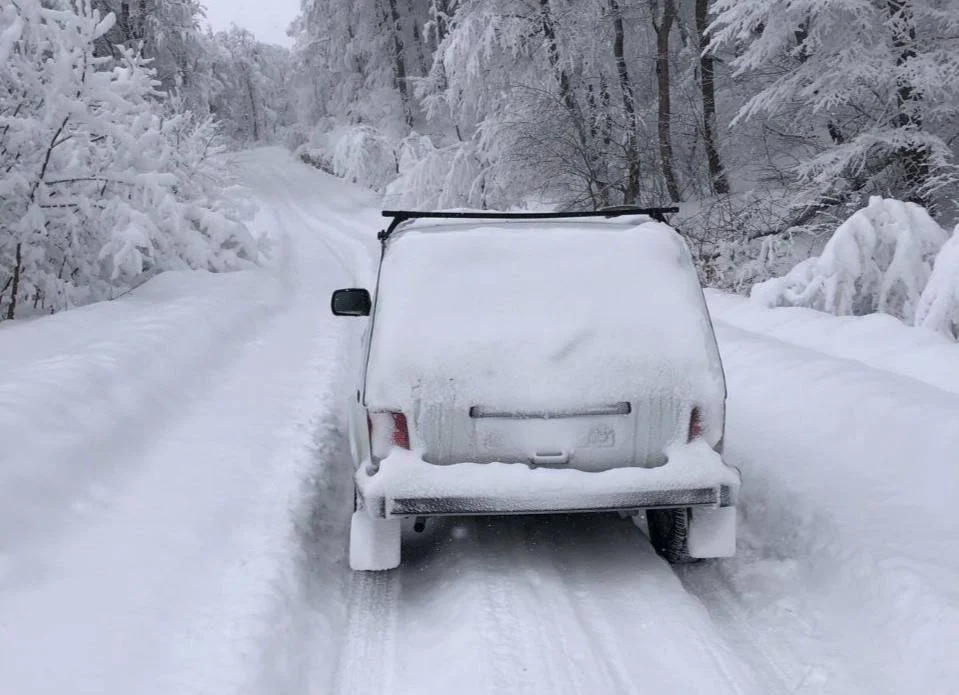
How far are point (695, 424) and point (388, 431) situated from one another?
1.54m

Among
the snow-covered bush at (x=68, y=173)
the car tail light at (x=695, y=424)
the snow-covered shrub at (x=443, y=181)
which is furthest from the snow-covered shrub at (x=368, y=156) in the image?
the car tail light at (x=695, y=424)

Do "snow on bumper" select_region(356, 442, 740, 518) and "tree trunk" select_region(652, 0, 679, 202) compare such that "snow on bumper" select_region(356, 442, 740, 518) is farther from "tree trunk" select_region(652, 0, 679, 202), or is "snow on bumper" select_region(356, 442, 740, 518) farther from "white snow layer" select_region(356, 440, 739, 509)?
"tree trunk" select_region(652, 0, 679, 202)

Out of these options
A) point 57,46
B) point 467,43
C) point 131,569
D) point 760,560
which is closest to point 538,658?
point 760,560

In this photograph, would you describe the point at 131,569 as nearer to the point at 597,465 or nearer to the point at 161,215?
the point at 597,465

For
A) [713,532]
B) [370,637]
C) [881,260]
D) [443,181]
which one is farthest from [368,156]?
[370,637]

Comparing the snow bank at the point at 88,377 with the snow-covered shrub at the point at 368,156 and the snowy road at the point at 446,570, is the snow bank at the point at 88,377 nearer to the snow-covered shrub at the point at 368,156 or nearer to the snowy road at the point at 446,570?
the snowy road at the point at 446,570

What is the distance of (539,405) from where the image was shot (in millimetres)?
4176

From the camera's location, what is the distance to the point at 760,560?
4750 millimetres

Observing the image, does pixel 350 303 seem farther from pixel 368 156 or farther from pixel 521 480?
pixel 368 156

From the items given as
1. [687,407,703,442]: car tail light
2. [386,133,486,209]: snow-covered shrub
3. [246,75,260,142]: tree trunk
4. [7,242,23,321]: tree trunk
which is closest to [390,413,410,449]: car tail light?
[687,407,703,442]: car tail light

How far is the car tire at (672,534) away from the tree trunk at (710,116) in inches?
580

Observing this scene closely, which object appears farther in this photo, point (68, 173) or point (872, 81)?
point (872, 81)

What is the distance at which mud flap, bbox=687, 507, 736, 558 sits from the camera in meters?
4.37

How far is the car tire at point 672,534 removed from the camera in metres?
4.59
